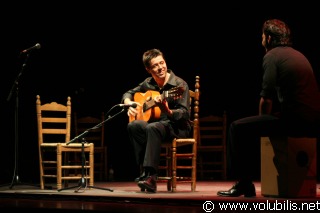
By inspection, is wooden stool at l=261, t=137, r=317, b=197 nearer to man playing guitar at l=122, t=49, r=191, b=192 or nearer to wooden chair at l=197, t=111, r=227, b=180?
man playing guitar at l=122, t=49, r=191, b=192

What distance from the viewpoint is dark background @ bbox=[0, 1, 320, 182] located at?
24.8 feet

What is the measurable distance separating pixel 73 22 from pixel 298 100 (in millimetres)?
4823

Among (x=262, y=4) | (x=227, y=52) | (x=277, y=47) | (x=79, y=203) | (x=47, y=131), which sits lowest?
(x=79, y=203)

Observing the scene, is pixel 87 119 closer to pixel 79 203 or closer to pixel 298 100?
pixel 79 203

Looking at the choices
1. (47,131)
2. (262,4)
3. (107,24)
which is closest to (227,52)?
(262,4)

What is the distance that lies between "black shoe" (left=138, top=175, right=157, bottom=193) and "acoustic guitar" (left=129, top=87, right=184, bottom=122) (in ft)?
1.96

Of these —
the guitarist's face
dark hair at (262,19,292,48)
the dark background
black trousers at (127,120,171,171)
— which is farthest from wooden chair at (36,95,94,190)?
dark hair at (262,19,292,48)

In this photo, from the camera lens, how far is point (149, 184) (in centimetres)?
440

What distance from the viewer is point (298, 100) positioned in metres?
3.70

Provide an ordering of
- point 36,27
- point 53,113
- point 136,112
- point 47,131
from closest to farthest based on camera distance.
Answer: point 136,112 → point 47,131 → point 36,27 → point 53,113

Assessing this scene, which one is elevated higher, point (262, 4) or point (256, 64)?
point (262, 4)

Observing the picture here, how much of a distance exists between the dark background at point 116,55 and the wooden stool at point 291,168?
3.67m

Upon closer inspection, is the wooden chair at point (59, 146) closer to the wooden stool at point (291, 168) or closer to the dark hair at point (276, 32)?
the wooden stool at point (291, 168)

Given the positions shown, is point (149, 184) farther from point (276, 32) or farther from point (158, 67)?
point (276, 32)
